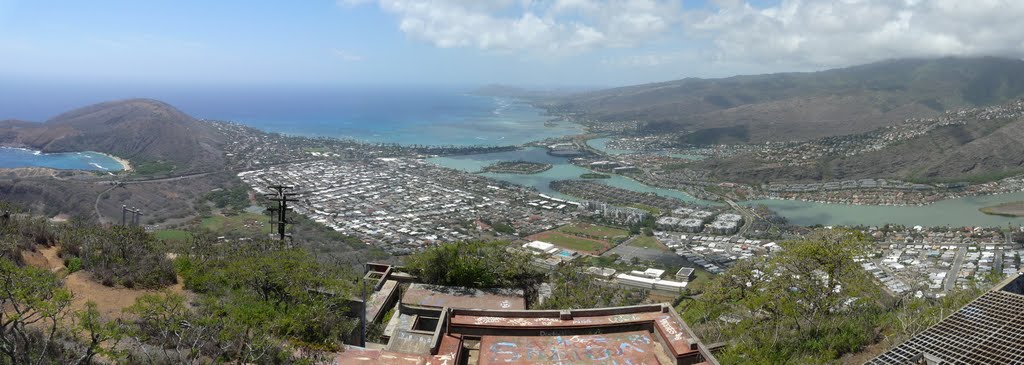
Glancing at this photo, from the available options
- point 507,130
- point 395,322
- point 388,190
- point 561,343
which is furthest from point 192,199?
point 507,130

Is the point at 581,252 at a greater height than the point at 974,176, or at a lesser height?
lesser

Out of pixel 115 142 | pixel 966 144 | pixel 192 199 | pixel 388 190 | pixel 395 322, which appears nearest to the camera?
pixel 395 322

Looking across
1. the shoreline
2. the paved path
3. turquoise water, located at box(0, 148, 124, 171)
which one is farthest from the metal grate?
turquoise water, located at box(0, 148, 124, 171)

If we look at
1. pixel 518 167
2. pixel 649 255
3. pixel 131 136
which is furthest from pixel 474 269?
pixel 131 136

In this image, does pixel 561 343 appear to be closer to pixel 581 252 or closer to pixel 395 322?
pixel 395 322

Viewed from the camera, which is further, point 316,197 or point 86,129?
point 86,129

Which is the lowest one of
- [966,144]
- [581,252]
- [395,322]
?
[581,252]

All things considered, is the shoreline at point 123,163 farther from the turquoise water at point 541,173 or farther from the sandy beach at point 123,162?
the turquoise water at point 541,173
